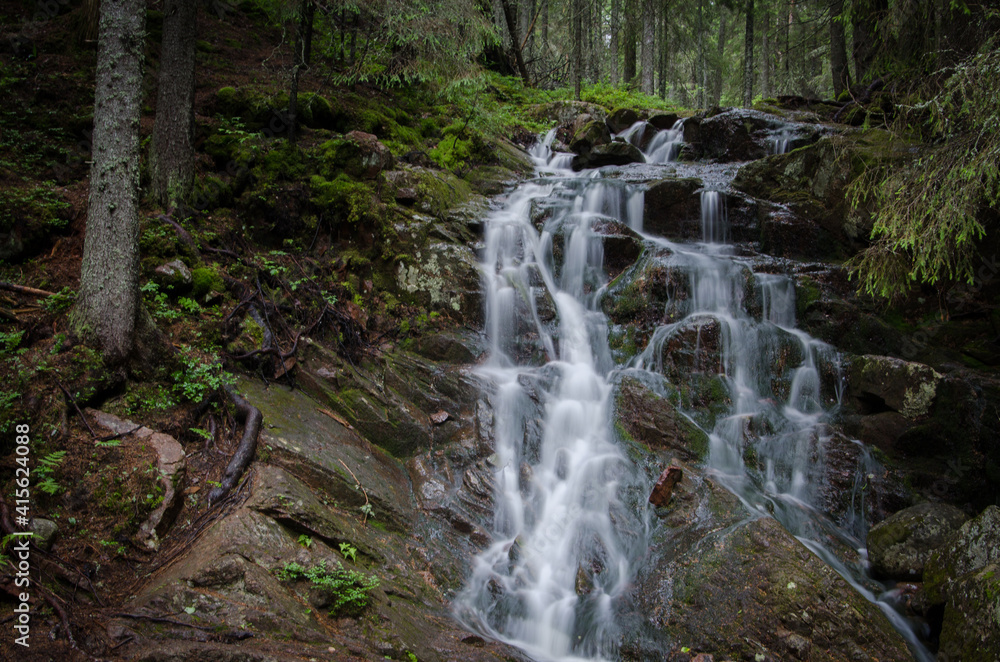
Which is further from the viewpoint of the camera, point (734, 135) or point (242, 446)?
point (734, 135)

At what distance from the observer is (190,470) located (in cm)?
463

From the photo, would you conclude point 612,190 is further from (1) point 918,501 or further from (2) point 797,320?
(1) point 918,501

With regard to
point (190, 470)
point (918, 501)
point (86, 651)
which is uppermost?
point (190, 470)

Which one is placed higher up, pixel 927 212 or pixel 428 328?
pixel 927 212

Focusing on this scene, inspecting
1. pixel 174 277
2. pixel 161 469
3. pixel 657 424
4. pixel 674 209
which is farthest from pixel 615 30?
pixel 161 469

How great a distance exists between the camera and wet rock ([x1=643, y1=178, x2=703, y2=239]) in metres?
11.1

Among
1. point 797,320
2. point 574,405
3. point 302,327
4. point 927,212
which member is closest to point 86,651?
point 302,327

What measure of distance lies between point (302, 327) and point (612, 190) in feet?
25.4

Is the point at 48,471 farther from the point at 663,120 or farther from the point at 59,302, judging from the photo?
the point at 663,120

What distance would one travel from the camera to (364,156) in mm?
9523

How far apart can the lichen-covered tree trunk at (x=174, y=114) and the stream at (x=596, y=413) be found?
507 centimetres

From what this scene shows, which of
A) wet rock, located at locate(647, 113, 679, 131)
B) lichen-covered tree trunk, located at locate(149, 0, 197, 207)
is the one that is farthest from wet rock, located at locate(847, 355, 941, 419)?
wet rock, located at locate(647, 113, 679, 131)

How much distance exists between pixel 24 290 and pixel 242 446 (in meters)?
2.89

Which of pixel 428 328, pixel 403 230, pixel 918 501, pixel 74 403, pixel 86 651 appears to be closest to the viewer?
pixel 86 651
